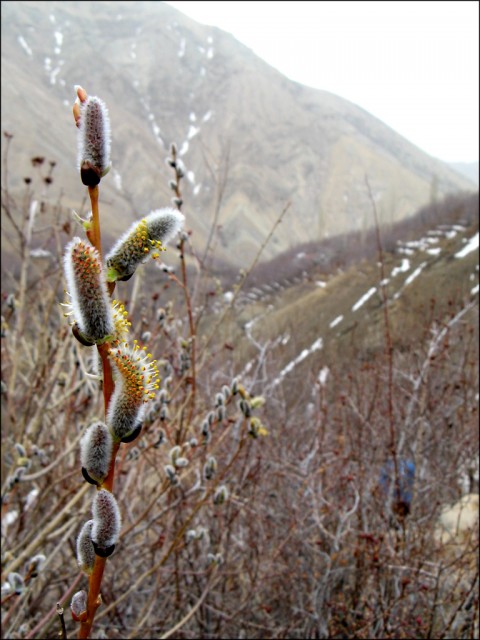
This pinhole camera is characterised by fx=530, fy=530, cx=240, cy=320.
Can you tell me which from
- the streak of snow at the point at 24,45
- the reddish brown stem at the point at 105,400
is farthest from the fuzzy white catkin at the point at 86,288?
the streak of snow at the point at 24,45

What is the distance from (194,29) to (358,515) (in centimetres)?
18655

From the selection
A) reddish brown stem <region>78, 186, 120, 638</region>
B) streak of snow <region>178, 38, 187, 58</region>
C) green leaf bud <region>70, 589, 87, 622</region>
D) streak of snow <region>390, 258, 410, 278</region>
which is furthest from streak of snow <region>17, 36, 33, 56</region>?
green leaf bud <region>70, 589, 87, 622</region>

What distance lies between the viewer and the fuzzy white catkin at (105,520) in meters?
0.80

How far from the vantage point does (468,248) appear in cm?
3441

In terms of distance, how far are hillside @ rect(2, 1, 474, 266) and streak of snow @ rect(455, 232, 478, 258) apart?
5363 cm

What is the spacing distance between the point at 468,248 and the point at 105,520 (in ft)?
122

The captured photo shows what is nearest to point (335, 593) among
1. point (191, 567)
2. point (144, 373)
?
point (191, 567)

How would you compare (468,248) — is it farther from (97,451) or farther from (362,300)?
(97,451)

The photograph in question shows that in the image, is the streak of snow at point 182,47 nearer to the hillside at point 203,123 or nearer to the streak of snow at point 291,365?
the hillside at point 203,123

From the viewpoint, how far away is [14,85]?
104250 millimetres

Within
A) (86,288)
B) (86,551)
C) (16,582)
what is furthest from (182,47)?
(86,551)

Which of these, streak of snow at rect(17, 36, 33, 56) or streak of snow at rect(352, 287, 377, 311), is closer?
streak of snow at rect(352, 287, 377, 311)

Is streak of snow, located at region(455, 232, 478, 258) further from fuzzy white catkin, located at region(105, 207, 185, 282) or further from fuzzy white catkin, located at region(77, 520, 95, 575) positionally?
fuzzy white catkin, located at region(77, 520, 95, 575)

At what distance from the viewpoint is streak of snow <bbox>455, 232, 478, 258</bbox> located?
1321 inches
